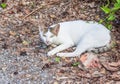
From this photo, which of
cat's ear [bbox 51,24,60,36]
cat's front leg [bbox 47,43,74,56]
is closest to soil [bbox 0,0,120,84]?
cat's front leg [bbox 47,43,74,56]

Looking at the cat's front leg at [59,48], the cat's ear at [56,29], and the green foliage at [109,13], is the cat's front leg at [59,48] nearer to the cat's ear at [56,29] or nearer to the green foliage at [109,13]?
the cat's ear at [56,29]

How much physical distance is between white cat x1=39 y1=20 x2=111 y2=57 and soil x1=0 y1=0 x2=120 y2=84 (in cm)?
14

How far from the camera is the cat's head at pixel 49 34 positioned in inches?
258

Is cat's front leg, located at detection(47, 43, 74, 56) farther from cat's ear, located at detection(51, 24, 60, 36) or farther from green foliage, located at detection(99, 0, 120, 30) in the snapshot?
green foliage, located at detection(99, 0, 120, 30)

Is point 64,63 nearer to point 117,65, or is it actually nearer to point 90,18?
point 117,65

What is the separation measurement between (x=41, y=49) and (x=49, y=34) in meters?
0.25

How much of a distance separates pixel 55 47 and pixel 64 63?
0.45m

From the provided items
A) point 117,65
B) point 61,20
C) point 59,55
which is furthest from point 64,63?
point 61,20

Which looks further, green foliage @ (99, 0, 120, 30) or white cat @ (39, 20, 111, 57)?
green foliage @ (99, 0, 120, 30)

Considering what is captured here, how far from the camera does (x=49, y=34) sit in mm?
6559

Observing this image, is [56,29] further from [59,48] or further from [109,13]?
[109,13]

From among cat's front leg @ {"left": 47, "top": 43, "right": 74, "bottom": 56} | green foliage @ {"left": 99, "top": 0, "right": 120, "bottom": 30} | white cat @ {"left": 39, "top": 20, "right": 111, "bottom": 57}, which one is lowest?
cat's front leg @ {"left": 47, "top": 43, "right": 74, "bottom": 56}

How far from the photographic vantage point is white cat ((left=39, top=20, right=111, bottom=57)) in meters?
6.44

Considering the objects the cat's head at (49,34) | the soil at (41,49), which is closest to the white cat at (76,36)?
the cat's head at (49,34)
